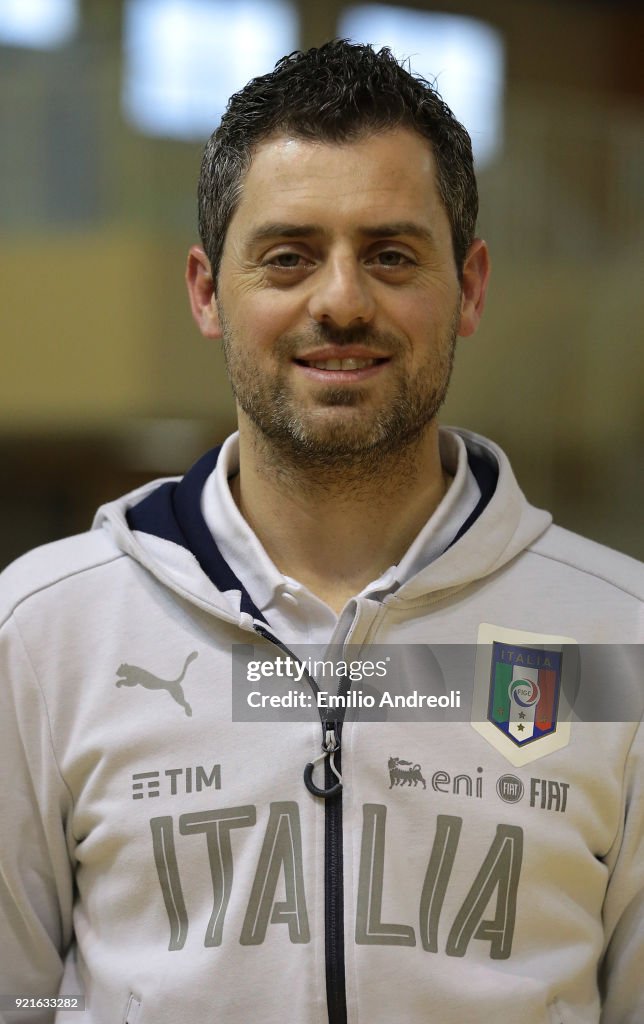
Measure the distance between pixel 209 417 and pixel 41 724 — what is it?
1.05 m

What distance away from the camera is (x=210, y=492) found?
4.06ft

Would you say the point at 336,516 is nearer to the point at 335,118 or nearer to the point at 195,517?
the point at 195,517

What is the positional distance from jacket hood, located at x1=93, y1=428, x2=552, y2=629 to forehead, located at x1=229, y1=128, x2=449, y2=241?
0.29 metres

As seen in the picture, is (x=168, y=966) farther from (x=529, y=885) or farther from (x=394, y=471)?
(x=394, y=471)

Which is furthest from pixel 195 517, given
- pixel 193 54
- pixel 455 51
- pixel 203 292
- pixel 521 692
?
pixel 455 51

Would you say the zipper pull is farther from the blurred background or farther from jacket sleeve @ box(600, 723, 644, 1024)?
the blurred background

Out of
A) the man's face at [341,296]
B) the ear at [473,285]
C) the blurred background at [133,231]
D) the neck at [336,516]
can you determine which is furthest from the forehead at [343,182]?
the blurred background at [133,231]

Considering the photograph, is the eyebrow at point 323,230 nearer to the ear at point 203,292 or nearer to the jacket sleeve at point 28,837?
the ear at point 203,292

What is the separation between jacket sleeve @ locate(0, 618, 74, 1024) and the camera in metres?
1.10

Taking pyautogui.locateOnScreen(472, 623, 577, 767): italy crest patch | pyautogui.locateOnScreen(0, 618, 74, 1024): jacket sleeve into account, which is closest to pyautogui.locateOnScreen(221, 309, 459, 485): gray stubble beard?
pyautogui.locateOnScreen(472, 623, 577, 767): italy crest patch

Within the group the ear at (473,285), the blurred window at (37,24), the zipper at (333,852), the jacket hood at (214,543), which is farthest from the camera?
the blurred window at (37,24)

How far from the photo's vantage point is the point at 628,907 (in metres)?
1.11

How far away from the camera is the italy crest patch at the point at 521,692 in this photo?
1109mm

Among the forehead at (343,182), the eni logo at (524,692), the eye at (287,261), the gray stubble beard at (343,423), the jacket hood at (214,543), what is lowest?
the eni logo at (524,692)
